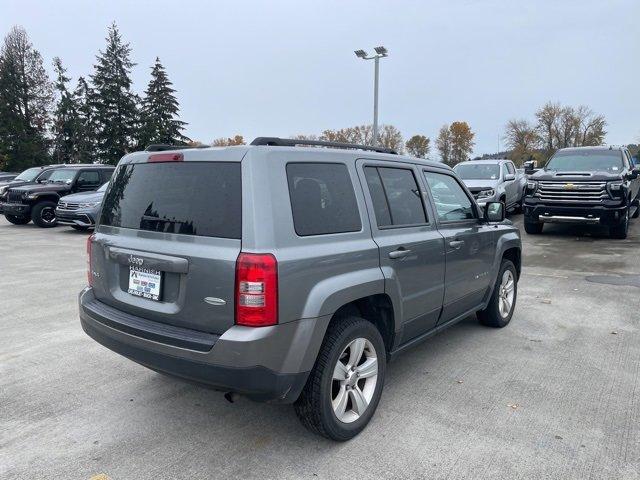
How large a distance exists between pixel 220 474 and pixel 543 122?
245 feet

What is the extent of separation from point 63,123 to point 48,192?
38694 millimetres

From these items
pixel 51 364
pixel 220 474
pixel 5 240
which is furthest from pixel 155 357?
pixel 5 240

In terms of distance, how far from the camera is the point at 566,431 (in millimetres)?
3131

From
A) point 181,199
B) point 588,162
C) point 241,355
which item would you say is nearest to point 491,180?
point 588,162

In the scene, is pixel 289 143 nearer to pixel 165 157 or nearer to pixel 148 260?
pixel 165 157

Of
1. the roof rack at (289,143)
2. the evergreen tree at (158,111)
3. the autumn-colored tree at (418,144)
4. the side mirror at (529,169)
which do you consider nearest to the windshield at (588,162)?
the side mirror at (529,169)

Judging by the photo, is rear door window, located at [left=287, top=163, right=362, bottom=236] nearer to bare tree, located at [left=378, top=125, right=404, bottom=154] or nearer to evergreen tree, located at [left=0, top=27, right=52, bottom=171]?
evergreen tree, located at [left=0, top=27, right=52, bottom=171]

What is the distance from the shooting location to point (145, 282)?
290cm

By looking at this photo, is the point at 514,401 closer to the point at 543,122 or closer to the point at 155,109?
the point at 155,109

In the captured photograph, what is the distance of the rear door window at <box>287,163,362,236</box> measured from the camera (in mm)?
2781

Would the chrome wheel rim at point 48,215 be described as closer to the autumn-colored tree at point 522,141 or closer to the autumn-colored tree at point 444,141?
the autumn-colored tree at point 522,141

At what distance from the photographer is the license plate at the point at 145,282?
2.83 meters

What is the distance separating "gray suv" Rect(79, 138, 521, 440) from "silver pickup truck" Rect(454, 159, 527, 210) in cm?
991

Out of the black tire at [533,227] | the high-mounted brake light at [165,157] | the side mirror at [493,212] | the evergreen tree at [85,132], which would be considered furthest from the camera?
→ the evergreen tree at [85,132]
